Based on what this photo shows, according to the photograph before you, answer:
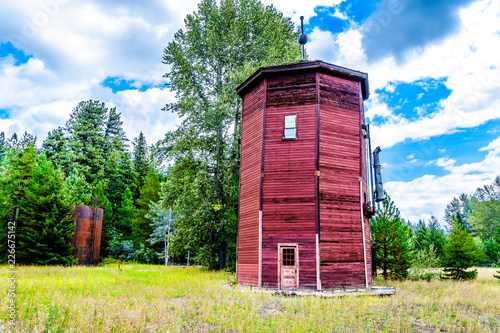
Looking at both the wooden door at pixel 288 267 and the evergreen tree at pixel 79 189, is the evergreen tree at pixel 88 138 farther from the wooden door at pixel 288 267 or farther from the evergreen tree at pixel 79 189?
the wooden door at pixel 288 267

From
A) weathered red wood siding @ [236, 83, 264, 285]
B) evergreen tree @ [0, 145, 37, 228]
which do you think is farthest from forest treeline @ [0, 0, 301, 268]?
weathered red wood siding @ [236, 83, 264, 285]

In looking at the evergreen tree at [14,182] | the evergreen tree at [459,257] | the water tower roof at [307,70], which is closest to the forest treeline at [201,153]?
the evergreen tree at [14,182]

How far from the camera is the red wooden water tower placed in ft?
49.3

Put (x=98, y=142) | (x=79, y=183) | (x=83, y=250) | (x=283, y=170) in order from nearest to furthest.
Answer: (x=283, y=170), (x=83, y=250), (x=79, y=183), (x=98, y=142)

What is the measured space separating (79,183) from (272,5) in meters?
34.3

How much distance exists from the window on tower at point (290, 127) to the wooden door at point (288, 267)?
5.69m

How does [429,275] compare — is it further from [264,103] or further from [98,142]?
[98,142]

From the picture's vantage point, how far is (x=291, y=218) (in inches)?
612

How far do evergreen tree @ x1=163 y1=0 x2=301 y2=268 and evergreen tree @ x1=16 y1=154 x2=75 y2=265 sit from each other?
10.4m

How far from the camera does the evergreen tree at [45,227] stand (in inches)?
1103

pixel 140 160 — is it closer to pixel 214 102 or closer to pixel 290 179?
pixel 214 102

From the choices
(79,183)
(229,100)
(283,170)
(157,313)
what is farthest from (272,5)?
(79,183)

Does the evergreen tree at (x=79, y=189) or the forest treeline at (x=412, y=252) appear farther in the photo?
the evergreen tree at (x=79, y=189)

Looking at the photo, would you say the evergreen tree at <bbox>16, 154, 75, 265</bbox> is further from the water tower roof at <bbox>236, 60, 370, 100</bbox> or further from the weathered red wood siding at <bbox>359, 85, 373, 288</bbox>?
the weathered red wood siding at <bbox>359, 85, 373, 288</bbox>
